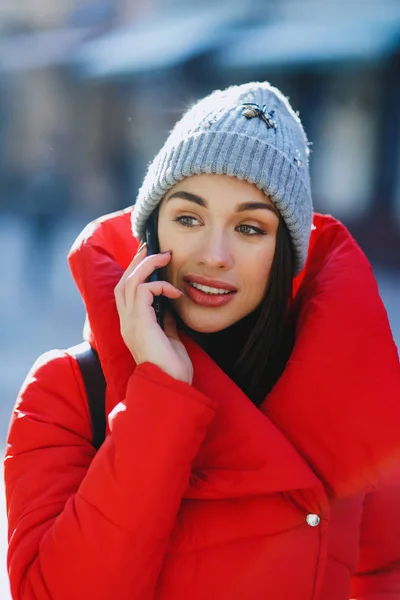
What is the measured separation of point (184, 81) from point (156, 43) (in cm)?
90

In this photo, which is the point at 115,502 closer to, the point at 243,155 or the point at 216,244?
the point at 216,244

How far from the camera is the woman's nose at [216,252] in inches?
67.2

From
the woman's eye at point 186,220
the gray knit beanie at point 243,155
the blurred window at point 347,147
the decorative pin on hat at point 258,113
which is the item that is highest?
the blurred window at point 347,147

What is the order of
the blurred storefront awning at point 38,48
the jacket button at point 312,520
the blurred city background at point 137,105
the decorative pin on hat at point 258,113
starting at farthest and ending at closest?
the blurred storefront awning at point 38,48 → the blurred city background at point 137,105 → the decorative pin on hat at point 258,113 → the jacket button at point 312,520

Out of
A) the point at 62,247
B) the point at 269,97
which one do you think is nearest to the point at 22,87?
the point at 62,247

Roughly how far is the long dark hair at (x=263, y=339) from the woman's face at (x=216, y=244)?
6 centimetres

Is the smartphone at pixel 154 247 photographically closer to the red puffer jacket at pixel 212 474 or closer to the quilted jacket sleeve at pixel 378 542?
the red puffer jacket at pixel 212 474

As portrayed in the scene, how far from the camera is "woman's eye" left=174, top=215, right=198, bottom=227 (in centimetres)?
177

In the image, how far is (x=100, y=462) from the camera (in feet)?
4.68

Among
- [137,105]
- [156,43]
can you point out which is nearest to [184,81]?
[156,43]

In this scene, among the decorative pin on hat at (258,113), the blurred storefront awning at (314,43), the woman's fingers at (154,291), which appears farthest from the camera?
the blurred storefront awning at (314,43)

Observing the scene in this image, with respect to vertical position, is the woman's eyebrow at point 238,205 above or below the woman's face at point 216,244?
above

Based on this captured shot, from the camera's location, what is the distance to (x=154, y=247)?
186 cm

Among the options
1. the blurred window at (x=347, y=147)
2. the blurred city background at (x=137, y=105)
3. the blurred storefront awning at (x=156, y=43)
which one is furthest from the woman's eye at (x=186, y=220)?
the blurred storefront awning at (x=156, y=43)
